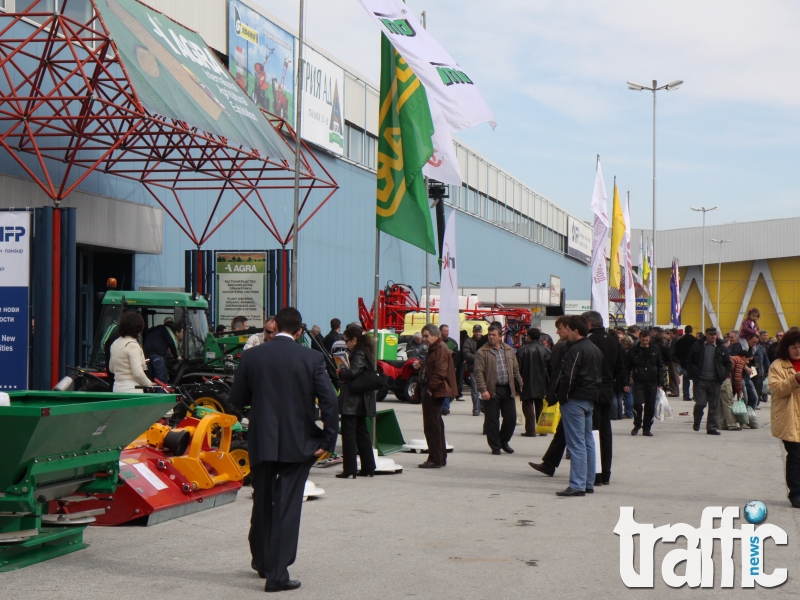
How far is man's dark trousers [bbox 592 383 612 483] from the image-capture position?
11398 mm

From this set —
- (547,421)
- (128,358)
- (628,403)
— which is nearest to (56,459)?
(128,358)

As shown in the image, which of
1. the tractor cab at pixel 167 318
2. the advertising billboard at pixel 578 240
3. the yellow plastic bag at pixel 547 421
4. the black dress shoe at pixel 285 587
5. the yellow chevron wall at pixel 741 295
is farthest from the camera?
the yellow chevron wall at pixel 741 295

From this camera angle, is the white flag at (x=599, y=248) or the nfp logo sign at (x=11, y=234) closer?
the nfp logo sign at (x=11, y=234)

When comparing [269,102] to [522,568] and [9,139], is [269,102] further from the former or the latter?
[522,568]

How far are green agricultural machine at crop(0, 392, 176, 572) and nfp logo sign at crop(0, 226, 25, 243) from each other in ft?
16.4

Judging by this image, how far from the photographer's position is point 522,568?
7066mm

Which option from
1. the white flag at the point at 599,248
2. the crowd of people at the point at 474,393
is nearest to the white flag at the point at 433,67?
the crowd of people at the point at 474,393

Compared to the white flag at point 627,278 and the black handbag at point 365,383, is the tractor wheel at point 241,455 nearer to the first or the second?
the black handbag at point 365,383

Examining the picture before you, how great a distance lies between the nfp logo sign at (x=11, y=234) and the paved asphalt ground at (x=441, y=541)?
15.0 ft

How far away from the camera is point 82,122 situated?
54.9 ft

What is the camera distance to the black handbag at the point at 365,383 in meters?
11.6

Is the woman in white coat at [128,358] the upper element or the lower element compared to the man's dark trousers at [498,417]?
upper

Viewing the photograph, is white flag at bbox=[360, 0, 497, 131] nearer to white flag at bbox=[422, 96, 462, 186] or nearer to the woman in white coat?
white flag at bbox=[422, 96, 462, 186]

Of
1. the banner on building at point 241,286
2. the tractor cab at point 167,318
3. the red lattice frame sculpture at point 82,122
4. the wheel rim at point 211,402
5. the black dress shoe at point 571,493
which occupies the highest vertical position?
the red lattice frame sculpture at point 82,122
